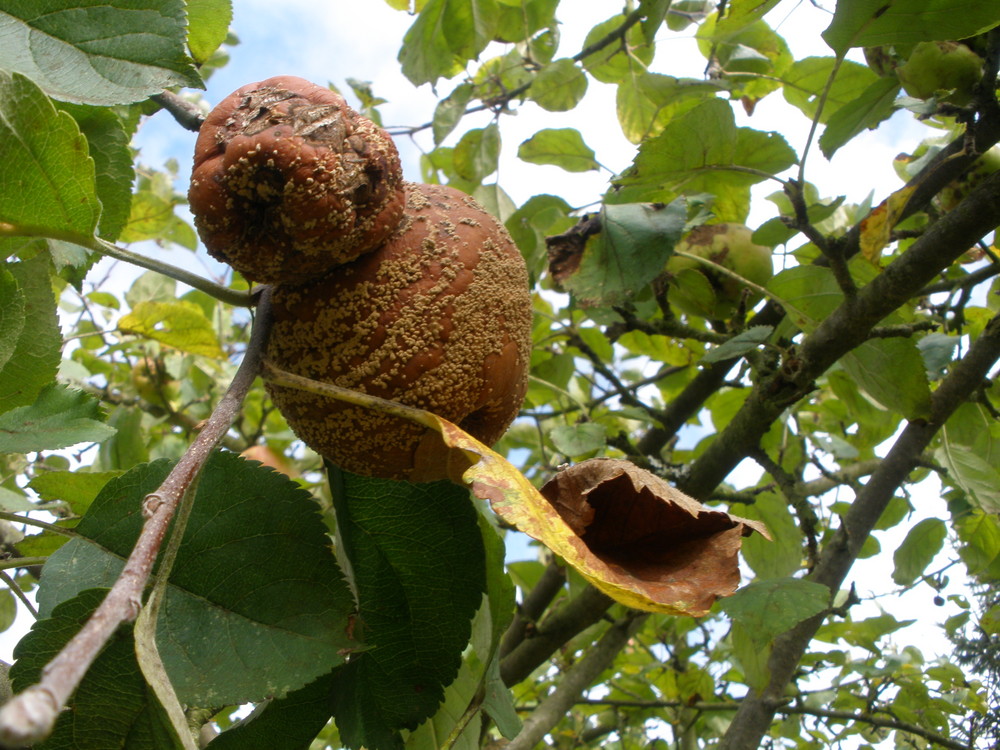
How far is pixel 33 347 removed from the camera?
1.07 meters

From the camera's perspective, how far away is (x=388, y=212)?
2.94 ft

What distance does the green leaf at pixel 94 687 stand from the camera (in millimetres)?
771

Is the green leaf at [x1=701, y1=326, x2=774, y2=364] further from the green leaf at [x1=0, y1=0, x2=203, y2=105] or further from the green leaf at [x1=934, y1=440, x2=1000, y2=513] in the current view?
the green leaf at [x1=0, y1=0, x2=203, y2=105]

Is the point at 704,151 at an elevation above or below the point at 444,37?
below

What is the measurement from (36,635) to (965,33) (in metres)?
1.32

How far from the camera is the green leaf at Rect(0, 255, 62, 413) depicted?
1.07 m

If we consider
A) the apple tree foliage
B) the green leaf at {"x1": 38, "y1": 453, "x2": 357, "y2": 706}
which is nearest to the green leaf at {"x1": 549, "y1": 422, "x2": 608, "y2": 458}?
the apple tree foliage

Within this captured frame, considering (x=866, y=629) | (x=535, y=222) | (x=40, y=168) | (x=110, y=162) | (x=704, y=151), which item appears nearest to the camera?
(x=40, y=168)

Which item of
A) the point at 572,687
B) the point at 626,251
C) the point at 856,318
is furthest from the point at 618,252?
the point at 572,687

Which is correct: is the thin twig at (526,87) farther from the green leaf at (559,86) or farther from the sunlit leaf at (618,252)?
the sunlit leaf at (618,252)

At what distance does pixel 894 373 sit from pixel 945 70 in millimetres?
493

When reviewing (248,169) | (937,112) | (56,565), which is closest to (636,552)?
(248,169)

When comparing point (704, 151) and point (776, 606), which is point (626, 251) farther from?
point (776, 606)

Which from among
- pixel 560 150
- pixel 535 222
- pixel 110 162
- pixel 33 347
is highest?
pixel 560 150
